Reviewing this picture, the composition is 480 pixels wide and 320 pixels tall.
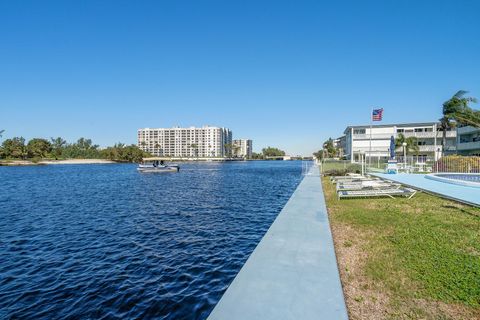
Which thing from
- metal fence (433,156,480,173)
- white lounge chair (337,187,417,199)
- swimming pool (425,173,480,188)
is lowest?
white lounge chair (337,187,417,199)

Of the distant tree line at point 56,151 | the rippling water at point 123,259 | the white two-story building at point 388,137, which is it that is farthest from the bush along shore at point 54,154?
the rippling water at point 123,259

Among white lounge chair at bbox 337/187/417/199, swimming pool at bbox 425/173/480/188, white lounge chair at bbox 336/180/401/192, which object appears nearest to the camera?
white lounge chair at bbox 337/187/417/199

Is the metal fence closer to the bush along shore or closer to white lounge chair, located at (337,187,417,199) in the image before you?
white lounge chair, located at (337,187,417,199)

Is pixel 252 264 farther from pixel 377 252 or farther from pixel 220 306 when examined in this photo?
pixel 377 252

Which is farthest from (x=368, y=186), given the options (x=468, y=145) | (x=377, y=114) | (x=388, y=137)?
(x=388, y=137)

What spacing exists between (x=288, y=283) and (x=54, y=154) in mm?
168495

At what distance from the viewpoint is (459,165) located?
27.9 metres

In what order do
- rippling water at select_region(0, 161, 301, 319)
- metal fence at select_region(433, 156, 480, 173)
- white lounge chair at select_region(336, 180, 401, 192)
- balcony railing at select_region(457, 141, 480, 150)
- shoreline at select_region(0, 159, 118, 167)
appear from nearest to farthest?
rippling water at select_region(0, 161, 301, 319) < white lounge chair at select_region(336, 180, 401, 192) < metal fence at select_region(433, 156, 480, 173) < balcony railing at select_region(457, 141, 480, 150) < shoreline at select_region(0, 159, 118, 167)

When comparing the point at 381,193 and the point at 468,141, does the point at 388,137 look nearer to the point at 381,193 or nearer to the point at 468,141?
the point at 468,141

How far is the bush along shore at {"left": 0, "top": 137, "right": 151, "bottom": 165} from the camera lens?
118312mm

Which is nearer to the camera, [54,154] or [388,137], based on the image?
[388,137]

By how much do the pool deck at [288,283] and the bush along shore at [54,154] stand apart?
5313 inches

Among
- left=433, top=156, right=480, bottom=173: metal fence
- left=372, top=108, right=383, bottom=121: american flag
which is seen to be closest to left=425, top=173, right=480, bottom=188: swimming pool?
left=433, top=156, right=480, bottom=173: metal fence

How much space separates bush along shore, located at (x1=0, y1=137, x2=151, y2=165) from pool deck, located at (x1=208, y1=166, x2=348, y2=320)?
135 metres
